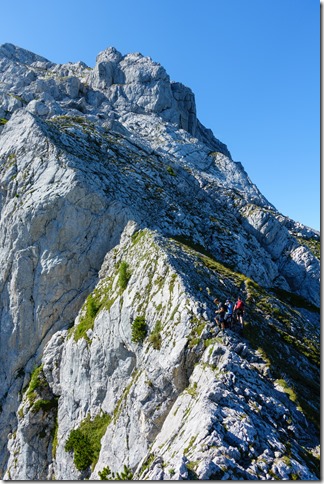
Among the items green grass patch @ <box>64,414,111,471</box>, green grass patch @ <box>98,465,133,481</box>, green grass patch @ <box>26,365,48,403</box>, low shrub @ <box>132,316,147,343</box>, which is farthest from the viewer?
green grass patch @ <box>26,365,48,403</box>

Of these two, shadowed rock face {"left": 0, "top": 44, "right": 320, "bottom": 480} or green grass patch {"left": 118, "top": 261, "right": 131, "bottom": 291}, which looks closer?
shadowed rock face {"left": 0, "top": 44, "right": 320, "bottom": 480}

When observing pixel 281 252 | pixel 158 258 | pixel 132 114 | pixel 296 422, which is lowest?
pixel 296 422

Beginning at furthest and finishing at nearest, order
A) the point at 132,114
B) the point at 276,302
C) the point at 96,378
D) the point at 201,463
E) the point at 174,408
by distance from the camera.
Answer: the point at 132,114, the point at 276,302, the point at 96,378, the point at 174,408, the point at 201,463

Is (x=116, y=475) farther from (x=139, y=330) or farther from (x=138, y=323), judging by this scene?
(x=138, y=323)

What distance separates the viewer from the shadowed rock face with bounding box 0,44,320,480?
15062 mm

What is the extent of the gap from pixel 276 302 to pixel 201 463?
2020cm

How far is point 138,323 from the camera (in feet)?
75.4

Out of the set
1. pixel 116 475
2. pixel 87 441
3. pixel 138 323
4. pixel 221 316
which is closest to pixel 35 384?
pixel 87 441

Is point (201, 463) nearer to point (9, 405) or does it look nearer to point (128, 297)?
point (128, 297)

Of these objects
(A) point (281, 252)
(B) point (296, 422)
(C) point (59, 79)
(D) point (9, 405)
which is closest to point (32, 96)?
(C) point (59, 79)

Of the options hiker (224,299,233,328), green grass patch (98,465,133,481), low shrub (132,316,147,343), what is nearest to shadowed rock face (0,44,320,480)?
low shrub (132,316,147,343)

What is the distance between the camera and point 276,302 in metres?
30.4

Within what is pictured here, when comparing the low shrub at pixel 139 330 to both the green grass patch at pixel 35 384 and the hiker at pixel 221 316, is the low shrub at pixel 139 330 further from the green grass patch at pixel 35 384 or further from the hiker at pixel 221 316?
the green grass patch at pixel 35 384

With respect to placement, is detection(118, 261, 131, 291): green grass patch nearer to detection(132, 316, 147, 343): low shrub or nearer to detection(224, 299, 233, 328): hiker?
detection(132, 316, 147, 343): low shrub
